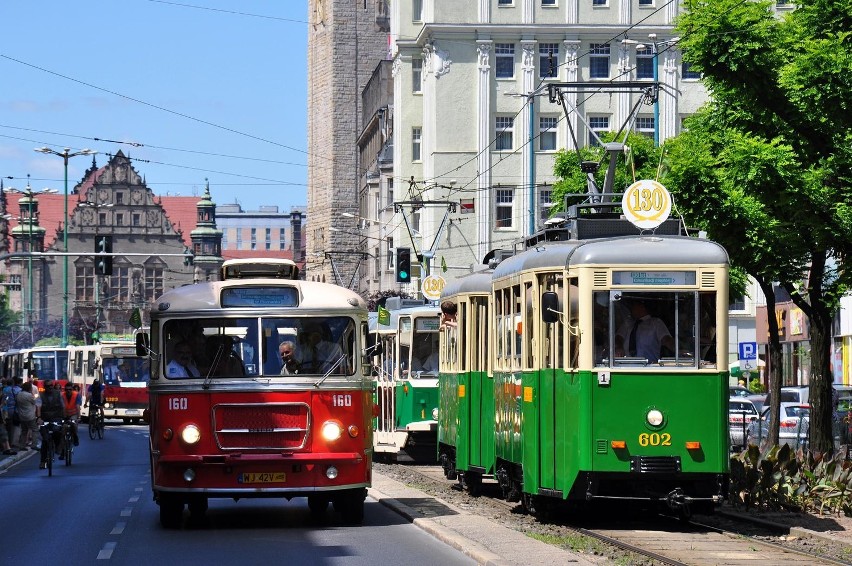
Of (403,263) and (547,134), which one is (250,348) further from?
(547,134)

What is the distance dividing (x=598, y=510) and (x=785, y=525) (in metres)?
2.85

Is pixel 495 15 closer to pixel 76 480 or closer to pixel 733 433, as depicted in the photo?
pixel 733 433

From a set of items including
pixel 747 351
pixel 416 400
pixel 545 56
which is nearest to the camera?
pixel 416 400

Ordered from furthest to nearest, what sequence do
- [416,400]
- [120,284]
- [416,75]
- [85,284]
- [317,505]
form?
[120,284] → [85,284] → [416,75] → [416,400] → [317,505]

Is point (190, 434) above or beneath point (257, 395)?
beneath

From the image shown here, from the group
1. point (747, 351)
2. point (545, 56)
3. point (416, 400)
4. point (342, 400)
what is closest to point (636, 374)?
point (342, 400)

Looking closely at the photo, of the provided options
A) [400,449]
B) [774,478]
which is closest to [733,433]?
[400,449]

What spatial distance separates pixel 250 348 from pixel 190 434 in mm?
1093

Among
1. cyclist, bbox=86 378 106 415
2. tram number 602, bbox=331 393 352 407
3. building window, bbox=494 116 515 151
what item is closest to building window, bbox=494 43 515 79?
building window, bbox=494 116 515 151

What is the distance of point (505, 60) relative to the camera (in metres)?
75.9

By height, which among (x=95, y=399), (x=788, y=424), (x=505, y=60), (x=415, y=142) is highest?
(x=505, y=60)

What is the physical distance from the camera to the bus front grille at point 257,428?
1766cm

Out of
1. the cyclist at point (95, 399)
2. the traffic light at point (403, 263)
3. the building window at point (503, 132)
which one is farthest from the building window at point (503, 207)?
the traffic light at point (403, 263)

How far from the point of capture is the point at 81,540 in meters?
17.1
